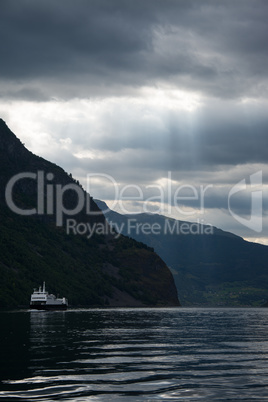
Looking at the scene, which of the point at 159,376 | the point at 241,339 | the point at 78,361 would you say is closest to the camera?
the point at 159,376

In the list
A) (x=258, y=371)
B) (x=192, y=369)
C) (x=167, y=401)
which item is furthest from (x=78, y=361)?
(x=167, y=401)

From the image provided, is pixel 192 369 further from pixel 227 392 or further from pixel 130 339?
pixel 130 339

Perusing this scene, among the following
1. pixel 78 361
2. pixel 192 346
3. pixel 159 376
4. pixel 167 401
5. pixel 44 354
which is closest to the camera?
pixel 167 401

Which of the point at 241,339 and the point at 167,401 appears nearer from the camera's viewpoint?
the point at 167,401

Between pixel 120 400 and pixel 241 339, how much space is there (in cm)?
5447

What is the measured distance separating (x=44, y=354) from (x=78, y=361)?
278 inches

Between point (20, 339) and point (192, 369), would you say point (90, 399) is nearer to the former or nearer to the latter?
point (192, 369)

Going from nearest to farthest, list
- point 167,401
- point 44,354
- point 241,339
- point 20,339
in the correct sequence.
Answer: point 167,401 → point 44,354 → point 20,339 → point 241,339

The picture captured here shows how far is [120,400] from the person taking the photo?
36.6 m

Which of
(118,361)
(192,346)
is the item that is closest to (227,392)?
(118,361)

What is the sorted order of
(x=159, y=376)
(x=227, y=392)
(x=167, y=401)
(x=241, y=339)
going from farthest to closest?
(x=241, y=339)
(x=159, y=376)
(x=227, y=392)
(x=167, y=401)

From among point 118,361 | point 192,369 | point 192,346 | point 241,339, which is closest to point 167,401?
point 192,369

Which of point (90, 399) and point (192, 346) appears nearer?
point (90, 399)

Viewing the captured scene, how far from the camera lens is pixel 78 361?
55906 mm
